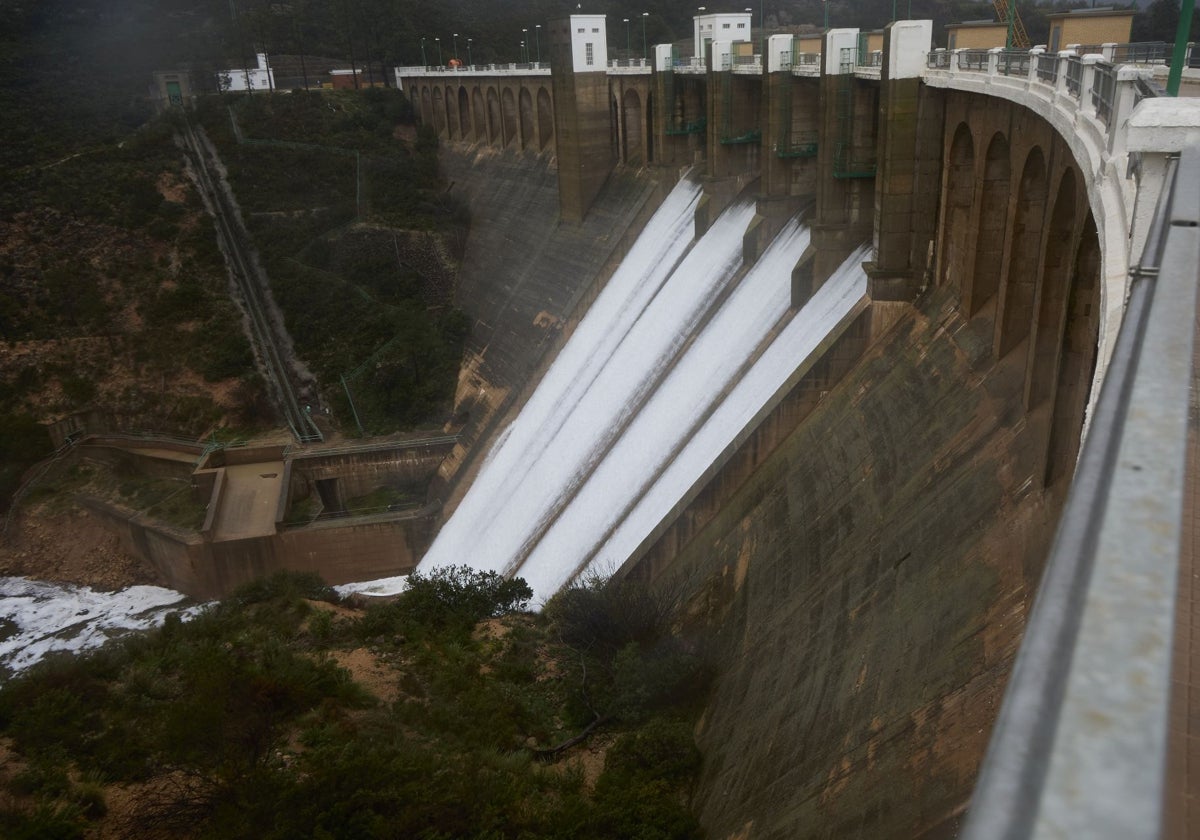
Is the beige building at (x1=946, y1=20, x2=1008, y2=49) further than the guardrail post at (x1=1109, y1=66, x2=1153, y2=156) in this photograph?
Yes

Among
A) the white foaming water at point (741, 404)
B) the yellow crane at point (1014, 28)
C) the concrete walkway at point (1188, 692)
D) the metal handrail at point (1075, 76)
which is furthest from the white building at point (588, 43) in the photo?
the concrete walkway at point (1188, 692)

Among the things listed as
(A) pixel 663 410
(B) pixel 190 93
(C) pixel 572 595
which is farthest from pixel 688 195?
(B) pixel 190 93

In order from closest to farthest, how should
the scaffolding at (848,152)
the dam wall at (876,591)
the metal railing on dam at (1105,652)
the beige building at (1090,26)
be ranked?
the metal railing on dam at (1105,652), the dam wall at (876,591), the beige building at (1090,26), the scaffolding at (848,152)

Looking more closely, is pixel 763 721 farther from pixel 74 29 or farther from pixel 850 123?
pixel 74 29

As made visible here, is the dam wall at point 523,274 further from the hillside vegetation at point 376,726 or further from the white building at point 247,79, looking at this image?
the white building at point 247,79

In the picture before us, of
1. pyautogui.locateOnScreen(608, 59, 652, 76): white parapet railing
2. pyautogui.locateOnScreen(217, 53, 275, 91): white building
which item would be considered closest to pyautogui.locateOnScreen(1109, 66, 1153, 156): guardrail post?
pyautogui.locateOnScreen(608, 59, 652, 76): white parapet railing

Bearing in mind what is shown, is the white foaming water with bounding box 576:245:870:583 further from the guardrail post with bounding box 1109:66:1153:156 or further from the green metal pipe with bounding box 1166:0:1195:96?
the guardrail post with bounding box 1109:66:1153:156

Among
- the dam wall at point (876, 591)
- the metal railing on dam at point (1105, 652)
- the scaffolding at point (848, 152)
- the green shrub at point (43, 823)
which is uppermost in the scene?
the metal railing on dam at point (1105, 652)

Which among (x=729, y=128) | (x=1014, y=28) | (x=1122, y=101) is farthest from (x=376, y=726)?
(x=1014, y=28)
